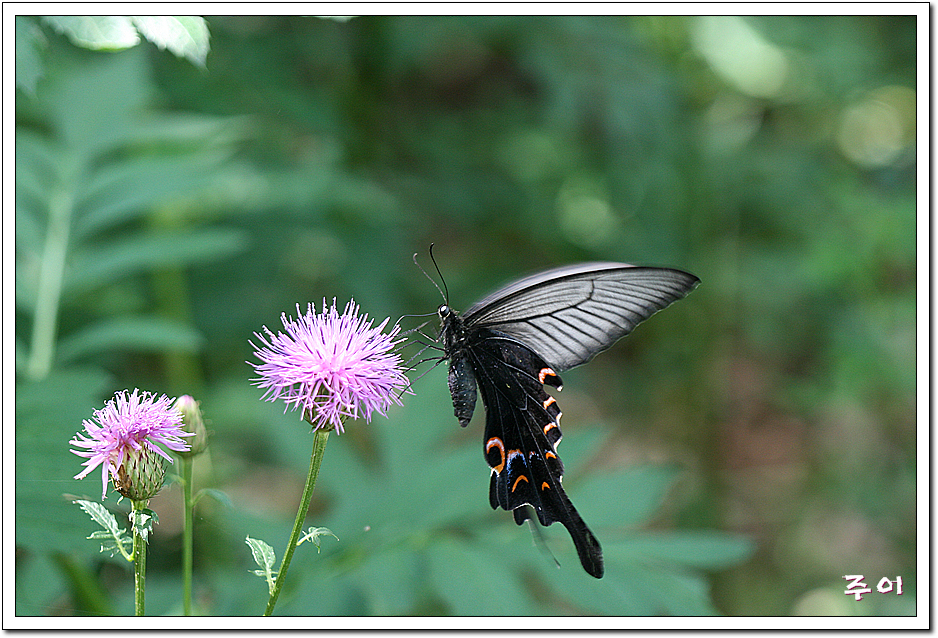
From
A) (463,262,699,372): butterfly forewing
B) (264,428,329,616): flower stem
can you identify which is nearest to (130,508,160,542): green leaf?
(264,428,329,616): flower stem

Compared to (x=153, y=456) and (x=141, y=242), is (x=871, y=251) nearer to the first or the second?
(x=141, y=242)

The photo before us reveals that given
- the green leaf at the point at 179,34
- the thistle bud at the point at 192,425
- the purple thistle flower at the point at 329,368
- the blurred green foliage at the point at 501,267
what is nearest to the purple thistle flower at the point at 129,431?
the thistle bud at the point at 192,425

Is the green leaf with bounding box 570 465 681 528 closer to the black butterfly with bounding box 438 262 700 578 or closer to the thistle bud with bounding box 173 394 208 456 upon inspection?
the black butterfly with bounding box 438 262 700 578

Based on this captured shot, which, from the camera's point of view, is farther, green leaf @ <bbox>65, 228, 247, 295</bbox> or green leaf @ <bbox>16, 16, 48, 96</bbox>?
green leaf @ <bbox>65, 228, 247, 295</bbox>

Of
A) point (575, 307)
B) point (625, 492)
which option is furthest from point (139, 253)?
point (625, 492)

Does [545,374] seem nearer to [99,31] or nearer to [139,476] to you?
[139,476]

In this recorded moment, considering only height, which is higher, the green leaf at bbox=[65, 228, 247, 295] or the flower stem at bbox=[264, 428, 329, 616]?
the green leaf at bbox=[65, 228, 247, 295]

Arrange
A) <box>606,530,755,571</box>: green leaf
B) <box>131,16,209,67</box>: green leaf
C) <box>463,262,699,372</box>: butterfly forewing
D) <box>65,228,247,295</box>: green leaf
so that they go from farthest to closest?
<box>65,228,247,295</box>: green leaf → <box>606,530,755,571</box>: green leaf → <box>463,262,699,372</box>: butterfly forewing → <box>131,16,209,67</box>: green leaf

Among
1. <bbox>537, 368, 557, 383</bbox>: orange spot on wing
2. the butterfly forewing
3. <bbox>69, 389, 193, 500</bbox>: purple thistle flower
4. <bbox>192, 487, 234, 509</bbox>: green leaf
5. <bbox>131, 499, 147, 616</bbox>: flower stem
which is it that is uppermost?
the butterfly forewing
